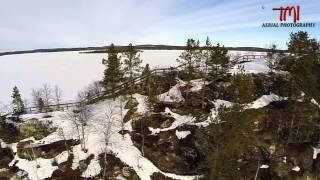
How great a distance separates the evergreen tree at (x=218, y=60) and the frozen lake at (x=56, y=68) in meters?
16.5

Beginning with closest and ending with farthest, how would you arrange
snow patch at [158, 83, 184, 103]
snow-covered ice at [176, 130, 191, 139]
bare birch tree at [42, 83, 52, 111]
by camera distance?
snow-covered ice at [176, 130, 191, 139], snow patch at [158, 83, 184, 103], bare birch tree at [42, 83, 52, 111]

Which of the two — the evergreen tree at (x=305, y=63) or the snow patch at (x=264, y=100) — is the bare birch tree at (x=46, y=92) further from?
the evergreen tree at (x=305, y=63)

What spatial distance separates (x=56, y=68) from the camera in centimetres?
8931

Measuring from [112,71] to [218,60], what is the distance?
19.4 metres

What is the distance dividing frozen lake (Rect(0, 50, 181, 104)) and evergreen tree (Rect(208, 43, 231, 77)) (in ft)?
54.3

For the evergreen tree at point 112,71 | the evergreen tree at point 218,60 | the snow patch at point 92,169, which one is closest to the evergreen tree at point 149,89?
the evergreen tree at point 112,71

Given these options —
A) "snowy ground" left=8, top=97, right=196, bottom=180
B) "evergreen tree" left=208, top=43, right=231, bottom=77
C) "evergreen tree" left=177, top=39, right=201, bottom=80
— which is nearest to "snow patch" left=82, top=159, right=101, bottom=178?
"snowy ground" left=8, top=97, right=196, bottom=180

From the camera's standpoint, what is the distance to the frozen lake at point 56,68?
76106mm

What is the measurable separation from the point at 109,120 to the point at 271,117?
25953mm

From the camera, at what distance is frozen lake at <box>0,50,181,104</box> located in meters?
76.1

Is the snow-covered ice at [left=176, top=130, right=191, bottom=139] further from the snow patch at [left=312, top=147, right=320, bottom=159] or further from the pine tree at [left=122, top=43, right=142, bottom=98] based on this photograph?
the snow patch at [left=312, top=147, right=320, bottom=159]

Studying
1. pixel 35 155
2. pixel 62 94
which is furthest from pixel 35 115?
pixel 62 94

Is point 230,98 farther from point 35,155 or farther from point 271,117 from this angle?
point 35,155

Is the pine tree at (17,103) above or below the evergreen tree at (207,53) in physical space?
below
